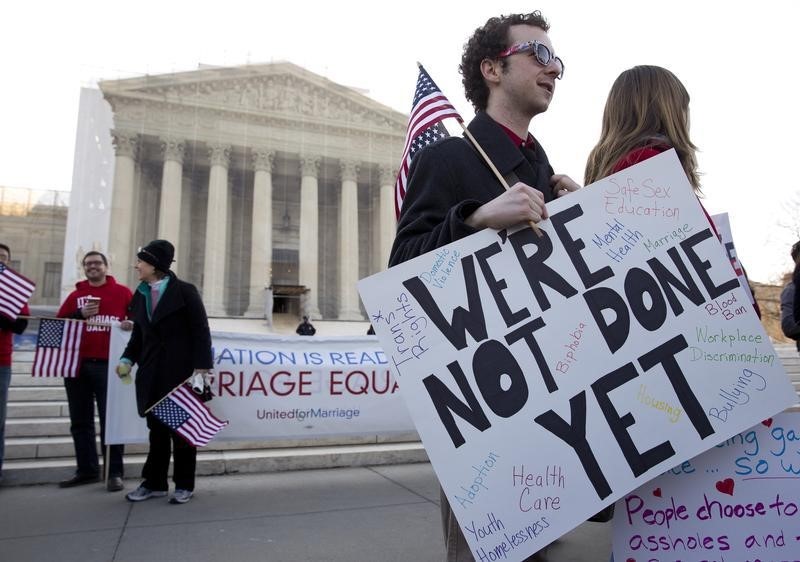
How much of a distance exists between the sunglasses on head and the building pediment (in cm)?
3454

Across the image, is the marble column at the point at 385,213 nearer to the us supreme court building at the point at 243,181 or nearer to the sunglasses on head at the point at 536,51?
the us supreme court building at the point at 243,181

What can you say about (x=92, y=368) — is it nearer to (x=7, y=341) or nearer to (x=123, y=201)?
(x=7, y=341)

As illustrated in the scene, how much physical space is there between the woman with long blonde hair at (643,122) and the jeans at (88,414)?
488cm

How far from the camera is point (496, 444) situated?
142 cm

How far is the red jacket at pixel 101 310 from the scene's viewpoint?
5230 millimetres

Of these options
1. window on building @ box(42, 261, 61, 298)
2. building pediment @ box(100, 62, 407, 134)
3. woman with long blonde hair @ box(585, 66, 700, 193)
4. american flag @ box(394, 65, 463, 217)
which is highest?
building pediment @ box(100, 62, 407, 134)

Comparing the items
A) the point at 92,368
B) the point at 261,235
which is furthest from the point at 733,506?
the point at 261,235

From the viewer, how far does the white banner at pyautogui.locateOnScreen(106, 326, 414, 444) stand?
5.27 metres

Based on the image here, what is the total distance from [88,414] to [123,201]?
99.7 feet

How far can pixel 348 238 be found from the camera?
3553 centimetres

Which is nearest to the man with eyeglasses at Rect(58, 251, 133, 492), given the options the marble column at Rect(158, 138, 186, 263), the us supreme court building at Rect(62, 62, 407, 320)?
the us supreme court building at Rect(62, 62, 407, 320)

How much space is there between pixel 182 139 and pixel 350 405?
31.7 m

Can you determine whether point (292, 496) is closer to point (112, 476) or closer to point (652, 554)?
point (112, 476)

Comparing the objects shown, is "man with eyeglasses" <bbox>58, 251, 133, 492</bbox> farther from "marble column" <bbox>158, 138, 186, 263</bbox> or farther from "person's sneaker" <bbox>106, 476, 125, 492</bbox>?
"marble column" <bbox>158, 138, 186, 263</bbox>
